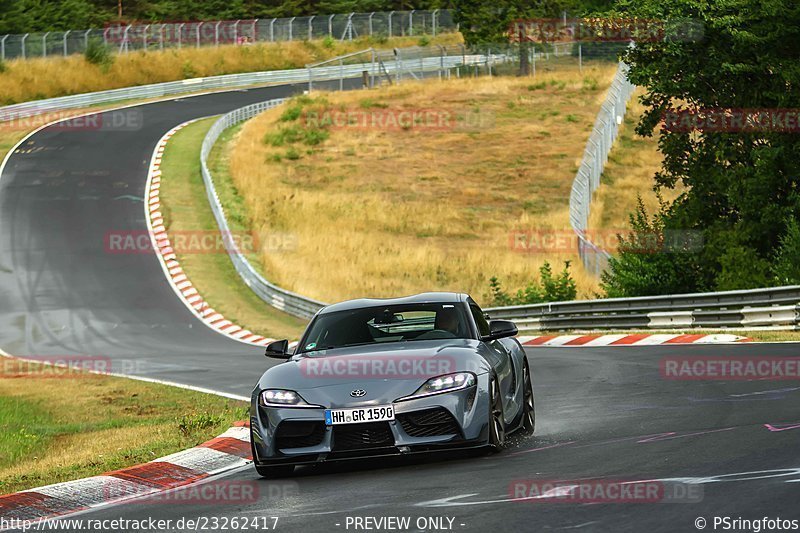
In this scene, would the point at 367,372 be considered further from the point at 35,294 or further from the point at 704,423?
the point at 35,294

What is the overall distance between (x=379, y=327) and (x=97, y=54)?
66.8m

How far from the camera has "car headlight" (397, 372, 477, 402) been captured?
31.7 ft

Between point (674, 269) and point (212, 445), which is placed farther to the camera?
point (674, 269)

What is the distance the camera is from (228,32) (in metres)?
89.1

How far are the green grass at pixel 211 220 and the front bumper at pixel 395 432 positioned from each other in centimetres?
2189

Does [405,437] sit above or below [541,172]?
above

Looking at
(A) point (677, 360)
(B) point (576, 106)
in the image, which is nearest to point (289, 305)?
(A) point (677, 360)

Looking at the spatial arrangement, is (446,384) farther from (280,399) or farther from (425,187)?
(425,187)

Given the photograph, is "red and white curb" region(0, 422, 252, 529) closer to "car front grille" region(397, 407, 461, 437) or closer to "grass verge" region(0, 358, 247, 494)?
"grass verge" region(0, 358, 247, 494)

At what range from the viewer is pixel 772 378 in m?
14.6

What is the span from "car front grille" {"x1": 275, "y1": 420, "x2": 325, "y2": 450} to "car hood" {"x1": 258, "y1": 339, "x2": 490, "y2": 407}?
0.19m

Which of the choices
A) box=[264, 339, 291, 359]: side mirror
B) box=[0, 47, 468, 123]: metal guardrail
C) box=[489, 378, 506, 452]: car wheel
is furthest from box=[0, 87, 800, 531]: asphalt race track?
box=[0, 47, 468, 123]: metal guardrail

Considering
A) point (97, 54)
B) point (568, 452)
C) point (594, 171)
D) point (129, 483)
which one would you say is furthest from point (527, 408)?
point (97, 54)

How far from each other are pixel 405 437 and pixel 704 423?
10.1 ft
